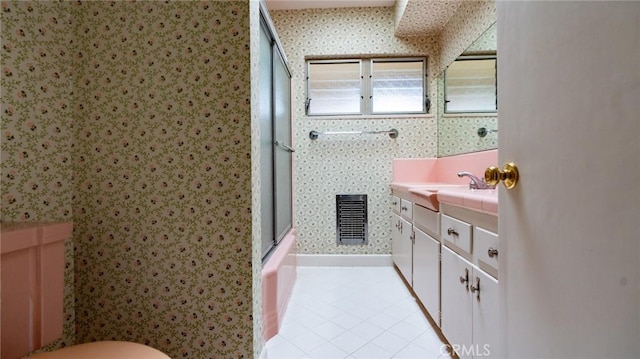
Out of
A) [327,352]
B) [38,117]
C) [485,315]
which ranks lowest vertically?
[327,352]

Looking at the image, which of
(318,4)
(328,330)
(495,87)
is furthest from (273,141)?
(318,4)

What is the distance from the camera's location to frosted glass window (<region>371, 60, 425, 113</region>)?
303 cm

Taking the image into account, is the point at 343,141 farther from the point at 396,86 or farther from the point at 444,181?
the point at 444,181

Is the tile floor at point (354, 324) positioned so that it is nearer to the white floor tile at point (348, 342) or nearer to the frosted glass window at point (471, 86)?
the white floor tile at point (348, 342)

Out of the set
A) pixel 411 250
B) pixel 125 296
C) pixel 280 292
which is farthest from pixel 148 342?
pixel 411 250

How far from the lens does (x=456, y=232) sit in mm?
1354

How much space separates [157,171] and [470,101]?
2173 mm

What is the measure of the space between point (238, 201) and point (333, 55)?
232 cm

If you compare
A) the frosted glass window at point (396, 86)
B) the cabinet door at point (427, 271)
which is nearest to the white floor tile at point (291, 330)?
the cabinet door at point (427, 271)

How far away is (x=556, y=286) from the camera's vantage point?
0.56 meters

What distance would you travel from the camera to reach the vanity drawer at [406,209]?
2.17 m

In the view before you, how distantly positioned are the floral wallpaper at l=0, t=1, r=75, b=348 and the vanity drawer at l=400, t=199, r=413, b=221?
194 cm

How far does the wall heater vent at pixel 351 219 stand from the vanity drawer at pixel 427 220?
3.12 feet

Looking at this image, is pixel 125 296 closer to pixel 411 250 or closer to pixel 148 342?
pixel 148 342
